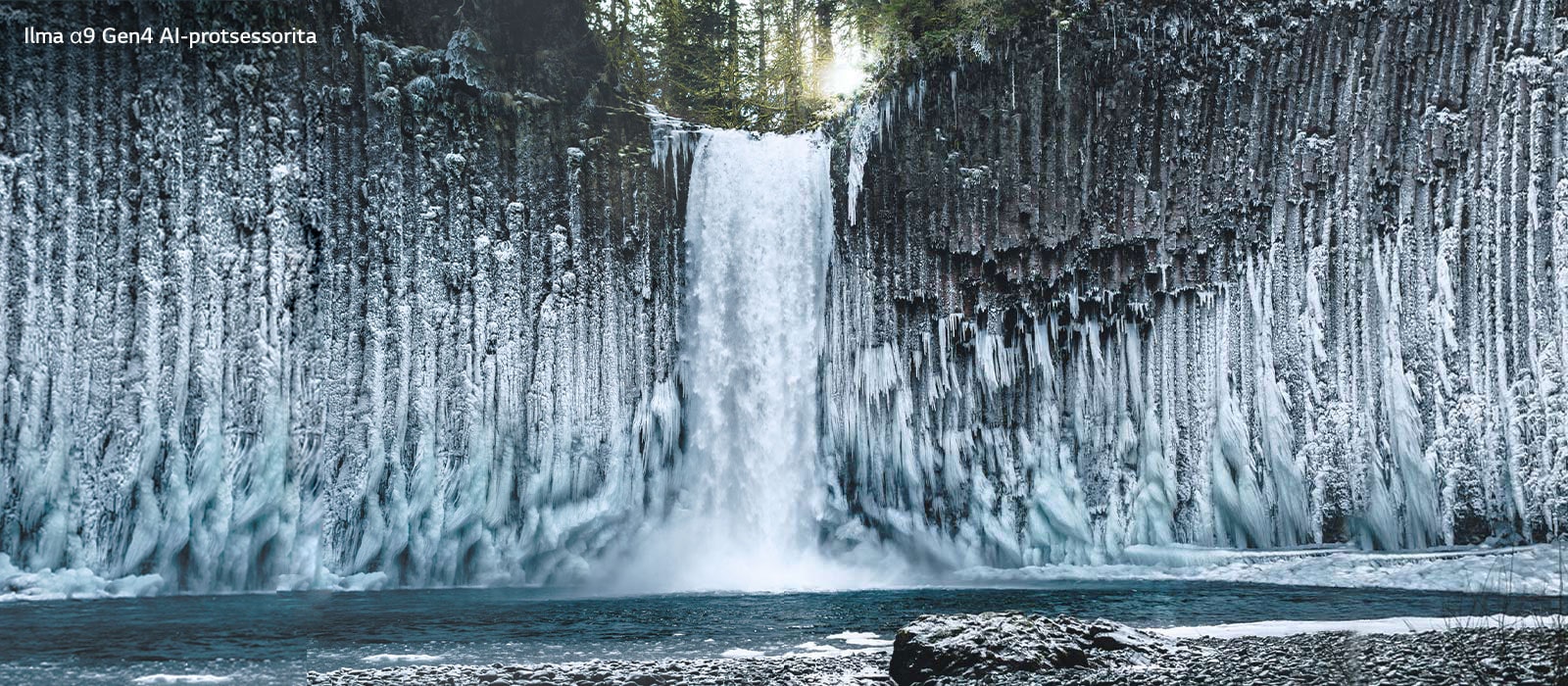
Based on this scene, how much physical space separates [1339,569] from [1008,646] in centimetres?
918

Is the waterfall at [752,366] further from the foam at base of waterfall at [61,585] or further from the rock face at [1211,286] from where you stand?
the foam at base of waterfall at [61,585]

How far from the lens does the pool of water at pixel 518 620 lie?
7.56 meters

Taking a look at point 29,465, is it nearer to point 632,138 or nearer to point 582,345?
point 582,345

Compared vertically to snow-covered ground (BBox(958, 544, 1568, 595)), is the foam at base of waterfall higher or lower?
higher

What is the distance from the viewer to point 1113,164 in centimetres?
1647

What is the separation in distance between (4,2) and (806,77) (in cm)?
1684

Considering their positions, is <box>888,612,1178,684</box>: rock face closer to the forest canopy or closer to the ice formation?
the ice formation

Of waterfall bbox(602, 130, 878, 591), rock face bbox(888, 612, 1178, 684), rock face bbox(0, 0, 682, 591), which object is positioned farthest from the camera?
waterfall bbox(602, 130, 878, 591)

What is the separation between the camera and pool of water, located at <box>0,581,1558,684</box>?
24.8 feet

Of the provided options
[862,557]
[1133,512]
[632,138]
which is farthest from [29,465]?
[1133,512]

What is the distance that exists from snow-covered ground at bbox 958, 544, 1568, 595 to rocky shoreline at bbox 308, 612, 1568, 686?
18.6 ft

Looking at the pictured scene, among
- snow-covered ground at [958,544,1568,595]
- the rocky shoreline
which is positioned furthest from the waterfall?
the rocky shoreline

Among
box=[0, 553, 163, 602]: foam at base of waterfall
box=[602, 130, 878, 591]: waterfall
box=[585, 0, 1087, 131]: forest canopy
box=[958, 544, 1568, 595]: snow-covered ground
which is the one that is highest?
box=[585, 0, 1087, 131]: forest canopy

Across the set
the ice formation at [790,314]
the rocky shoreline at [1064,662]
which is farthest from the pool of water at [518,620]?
the ice formation at [790,314]
